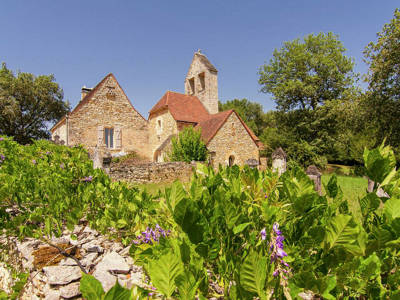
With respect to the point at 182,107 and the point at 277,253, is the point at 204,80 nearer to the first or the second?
the point at 182,107

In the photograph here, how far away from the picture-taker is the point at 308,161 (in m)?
25.2

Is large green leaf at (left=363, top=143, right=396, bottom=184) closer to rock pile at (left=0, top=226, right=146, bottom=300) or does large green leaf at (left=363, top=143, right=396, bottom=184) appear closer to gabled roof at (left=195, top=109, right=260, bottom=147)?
rock pile at (left=0, top=226, right=146, bottom=300)

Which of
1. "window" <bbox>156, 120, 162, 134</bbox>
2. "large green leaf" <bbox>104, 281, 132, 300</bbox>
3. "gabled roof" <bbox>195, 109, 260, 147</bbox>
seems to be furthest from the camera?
"window" <bbox>156, 120, 162, 134</bbox>

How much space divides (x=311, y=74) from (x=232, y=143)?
559 inches

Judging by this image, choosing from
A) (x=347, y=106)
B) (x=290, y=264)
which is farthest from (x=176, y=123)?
(x=290, y=264)

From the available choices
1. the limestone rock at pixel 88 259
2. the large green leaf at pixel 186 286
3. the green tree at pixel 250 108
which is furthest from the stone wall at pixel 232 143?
the green tree at pixel 250 108

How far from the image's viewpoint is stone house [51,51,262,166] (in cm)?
1900

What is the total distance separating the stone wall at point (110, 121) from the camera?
19219 millimetres

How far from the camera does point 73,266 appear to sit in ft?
6.49

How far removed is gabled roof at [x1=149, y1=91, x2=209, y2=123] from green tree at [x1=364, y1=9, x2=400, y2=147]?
13013mm

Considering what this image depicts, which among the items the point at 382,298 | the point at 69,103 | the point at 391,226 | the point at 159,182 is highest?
the point at 69,103

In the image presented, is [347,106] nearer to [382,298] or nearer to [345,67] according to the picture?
[345,67]

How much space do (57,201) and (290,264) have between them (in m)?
2.27

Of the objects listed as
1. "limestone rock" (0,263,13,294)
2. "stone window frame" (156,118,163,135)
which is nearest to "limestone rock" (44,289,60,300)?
"limestone rock" (0,263,13,294)
